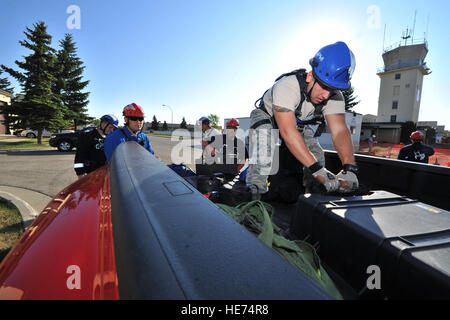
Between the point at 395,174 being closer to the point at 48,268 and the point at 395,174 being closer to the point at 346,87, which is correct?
the point at 346,87

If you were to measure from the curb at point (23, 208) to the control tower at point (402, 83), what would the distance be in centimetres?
5833

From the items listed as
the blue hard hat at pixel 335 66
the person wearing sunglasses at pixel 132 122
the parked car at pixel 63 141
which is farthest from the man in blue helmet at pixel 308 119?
the parked car at pixel 63 141

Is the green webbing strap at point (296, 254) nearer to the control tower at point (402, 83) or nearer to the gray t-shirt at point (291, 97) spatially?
the gray t-shirt at point (291, 97)

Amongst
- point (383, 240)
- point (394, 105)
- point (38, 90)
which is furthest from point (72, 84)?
point (394, 105)

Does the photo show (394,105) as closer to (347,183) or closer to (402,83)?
(402,83)

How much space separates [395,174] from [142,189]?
2786 millimetres

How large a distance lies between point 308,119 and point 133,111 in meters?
2.60

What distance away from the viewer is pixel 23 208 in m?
3.93

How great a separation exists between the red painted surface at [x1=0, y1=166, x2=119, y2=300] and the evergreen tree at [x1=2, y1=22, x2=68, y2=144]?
2357 centimetres

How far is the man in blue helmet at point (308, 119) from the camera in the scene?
1.84 metres

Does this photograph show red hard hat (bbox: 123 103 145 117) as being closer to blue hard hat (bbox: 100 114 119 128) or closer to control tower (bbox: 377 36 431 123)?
blue hard hat (bbox: 100 114 119 128)

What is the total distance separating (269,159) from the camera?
8.27 ft

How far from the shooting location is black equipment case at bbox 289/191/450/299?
81cm
